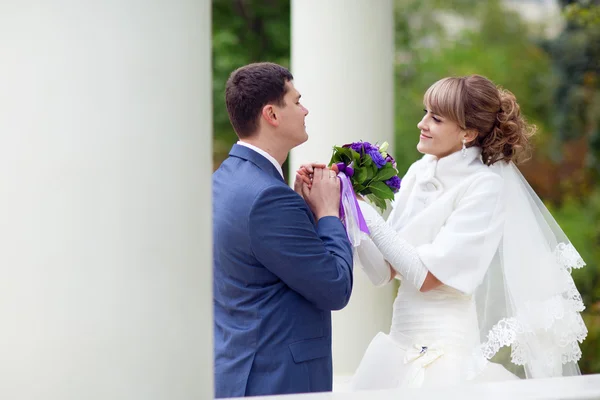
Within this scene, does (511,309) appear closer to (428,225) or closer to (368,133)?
(428,225)

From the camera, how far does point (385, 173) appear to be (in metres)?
5.25

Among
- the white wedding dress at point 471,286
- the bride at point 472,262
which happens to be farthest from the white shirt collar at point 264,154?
the bride at point 472,262

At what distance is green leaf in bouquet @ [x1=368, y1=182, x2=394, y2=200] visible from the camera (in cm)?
524

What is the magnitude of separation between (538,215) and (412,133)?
13.5 meters

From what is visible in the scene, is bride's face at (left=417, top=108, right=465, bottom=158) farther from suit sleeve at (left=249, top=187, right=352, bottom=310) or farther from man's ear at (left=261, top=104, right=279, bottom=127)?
suit sleeve at (left=249, top=187, right=352, bottom=310)

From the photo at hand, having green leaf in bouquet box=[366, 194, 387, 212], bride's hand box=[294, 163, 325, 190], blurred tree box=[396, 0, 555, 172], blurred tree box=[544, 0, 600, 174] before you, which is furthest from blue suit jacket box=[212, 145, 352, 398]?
blurred tree box=[544, 0, 600, 174]

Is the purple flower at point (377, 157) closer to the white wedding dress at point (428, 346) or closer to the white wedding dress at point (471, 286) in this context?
the white wedding dress at point (471, 286)

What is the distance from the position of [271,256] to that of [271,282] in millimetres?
233

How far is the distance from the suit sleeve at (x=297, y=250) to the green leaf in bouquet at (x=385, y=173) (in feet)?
2.70

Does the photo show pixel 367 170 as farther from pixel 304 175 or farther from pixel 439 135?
pixel 439 135

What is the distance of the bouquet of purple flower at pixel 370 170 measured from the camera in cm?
522

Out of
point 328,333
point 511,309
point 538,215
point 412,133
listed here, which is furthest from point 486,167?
point 412,133

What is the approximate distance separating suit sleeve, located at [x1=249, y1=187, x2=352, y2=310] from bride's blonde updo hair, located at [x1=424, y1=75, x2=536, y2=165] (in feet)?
5.15

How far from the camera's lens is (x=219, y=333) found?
4.82m
